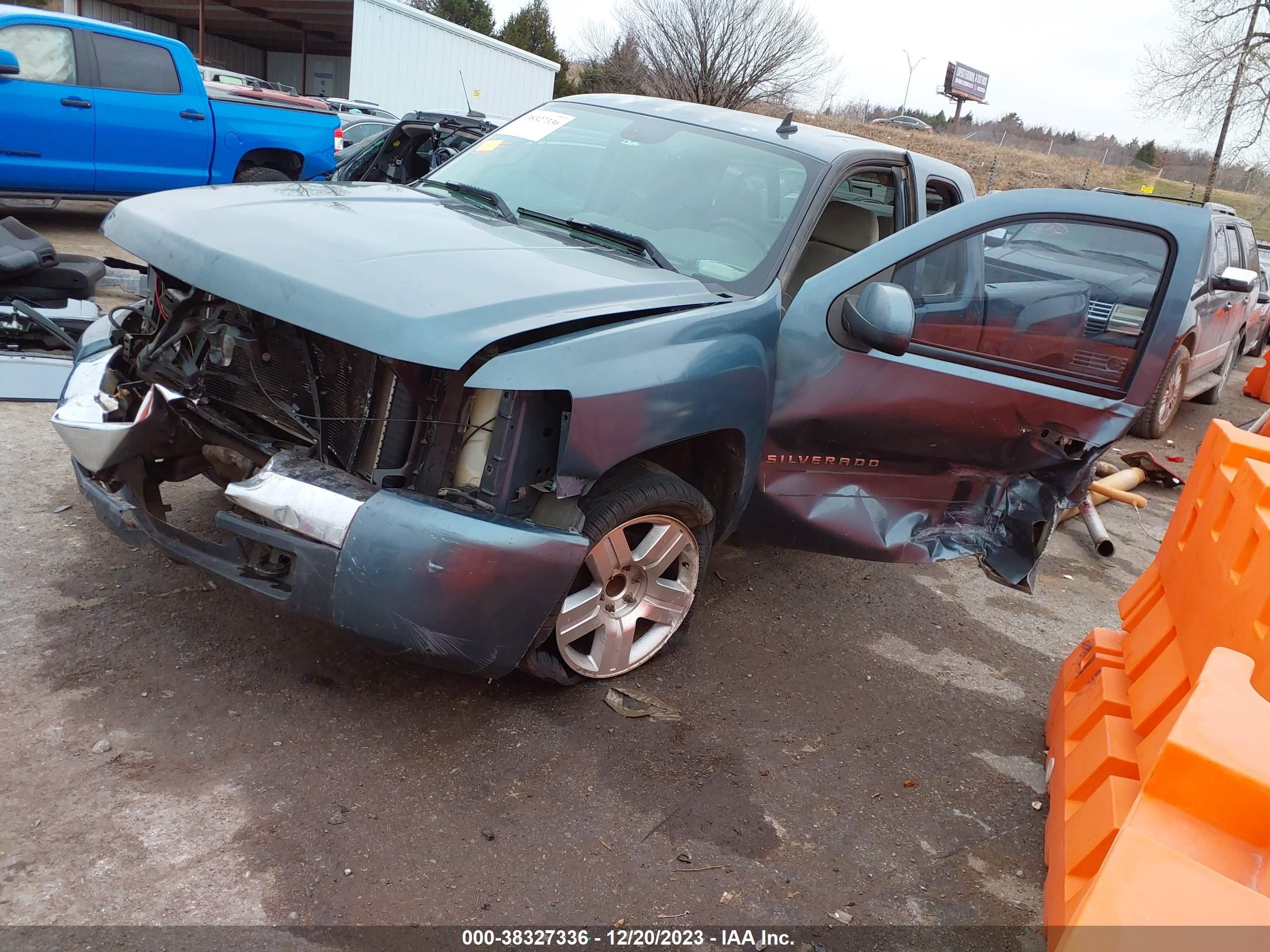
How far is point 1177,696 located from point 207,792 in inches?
103

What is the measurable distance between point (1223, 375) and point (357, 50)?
59.2 ft

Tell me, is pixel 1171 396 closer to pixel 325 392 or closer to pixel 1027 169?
pixel 325 392

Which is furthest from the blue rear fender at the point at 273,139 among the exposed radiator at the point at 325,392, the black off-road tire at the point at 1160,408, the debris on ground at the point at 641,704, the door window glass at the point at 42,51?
the black off-road tire at the point at 1160,408

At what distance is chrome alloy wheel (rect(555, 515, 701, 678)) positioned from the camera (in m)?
3.03

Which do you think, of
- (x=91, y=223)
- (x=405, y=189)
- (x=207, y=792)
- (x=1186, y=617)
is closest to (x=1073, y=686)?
(x=1186, y=617)

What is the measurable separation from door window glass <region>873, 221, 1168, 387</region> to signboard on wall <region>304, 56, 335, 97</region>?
126ft

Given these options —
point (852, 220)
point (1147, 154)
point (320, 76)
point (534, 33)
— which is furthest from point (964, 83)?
point (852, 220)

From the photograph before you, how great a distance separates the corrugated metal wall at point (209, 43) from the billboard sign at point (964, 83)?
38804 mm

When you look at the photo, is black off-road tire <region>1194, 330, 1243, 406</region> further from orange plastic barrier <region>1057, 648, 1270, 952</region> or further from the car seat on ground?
the car seat on ground

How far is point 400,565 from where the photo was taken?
2.54 meters

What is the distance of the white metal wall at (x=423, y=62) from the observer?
20516mm

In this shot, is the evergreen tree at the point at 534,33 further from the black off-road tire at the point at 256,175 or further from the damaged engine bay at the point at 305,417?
the damaged engine bay at the point at 305,417

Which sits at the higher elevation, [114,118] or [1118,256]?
[1118,256]

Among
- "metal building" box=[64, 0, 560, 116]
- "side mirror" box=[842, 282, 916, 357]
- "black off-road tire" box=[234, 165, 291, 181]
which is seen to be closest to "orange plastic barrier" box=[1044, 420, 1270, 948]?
"side mirror" box=[842, 282, 916, 357]
